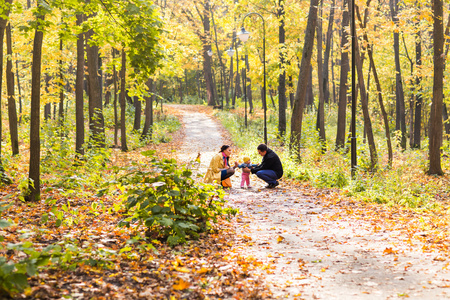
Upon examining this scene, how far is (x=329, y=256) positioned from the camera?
564 centimetres

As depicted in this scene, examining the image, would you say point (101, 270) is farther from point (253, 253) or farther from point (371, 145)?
point (371, 145)

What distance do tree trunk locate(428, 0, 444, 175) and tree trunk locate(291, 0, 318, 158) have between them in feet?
13.9

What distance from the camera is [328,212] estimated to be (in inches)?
344

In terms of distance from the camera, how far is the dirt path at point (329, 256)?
173 inches

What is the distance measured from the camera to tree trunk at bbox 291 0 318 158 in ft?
49.1

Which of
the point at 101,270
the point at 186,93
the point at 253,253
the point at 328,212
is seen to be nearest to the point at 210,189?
the point at 253,253

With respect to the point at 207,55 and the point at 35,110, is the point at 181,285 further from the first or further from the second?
the point at 207,55

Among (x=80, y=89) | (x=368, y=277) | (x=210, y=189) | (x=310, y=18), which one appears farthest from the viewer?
(x=310, y=18)

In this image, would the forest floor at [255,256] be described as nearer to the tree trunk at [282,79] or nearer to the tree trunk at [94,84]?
the tree trunk at [94,84]

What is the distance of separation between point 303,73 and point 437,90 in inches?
191

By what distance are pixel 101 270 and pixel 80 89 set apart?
981cm

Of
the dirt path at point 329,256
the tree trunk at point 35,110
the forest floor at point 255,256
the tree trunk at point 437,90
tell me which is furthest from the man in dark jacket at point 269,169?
the tree trunk at point 35,110

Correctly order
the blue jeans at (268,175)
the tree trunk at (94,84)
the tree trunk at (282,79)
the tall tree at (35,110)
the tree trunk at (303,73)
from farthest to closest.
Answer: the tree trunk at (282,79) → the tree trunk at (303,73) → the tree trunk at (94,84) → the blue jeans at (268,175) → the tall tree at (35,110)

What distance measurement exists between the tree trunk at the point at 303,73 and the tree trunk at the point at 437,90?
4.24 metres
